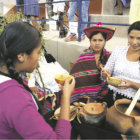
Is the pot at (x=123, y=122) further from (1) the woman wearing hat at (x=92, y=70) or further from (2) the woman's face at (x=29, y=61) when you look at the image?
(1) the woman wearing hat at (x=92, y=70)

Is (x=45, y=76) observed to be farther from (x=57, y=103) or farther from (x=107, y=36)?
(x=107, y=36)

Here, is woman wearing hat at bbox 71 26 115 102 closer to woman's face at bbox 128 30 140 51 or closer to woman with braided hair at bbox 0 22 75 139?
woman's face at bbox 128 30 140 51

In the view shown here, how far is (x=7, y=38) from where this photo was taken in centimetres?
75

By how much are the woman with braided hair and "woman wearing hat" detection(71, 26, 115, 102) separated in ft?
3.43

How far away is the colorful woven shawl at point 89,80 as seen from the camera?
1918mm

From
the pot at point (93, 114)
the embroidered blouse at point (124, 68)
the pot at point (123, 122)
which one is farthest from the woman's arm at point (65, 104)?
the embroidered blouse at point (124, 68)

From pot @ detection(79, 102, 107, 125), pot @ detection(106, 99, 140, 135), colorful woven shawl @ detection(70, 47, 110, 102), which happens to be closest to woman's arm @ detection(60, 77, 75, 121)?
pot @ detection(79, 102, 107, 125)

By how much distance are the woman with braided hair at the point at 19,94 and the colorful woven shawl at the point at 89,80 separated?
1.04 m

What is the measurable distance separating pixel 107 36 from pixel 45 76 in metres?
1.01

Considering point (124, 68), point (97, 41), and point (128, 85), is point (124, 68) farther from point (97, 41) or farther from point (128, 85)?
point (97, 41)

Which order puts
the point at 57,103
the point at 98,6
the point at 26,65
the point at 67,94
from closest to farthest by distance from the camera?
the point at 26,65, the point at 67,94, the point at 57,103, the point at 98,6

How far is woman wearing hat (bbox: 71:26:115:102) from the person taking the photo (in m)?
1.89

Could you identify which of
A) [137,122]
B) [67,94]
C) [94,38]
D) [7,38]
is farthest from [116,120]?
[94,38]

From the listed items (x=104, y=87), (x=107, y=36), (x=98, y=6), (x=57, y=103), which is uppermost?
(x=98, y=6)
